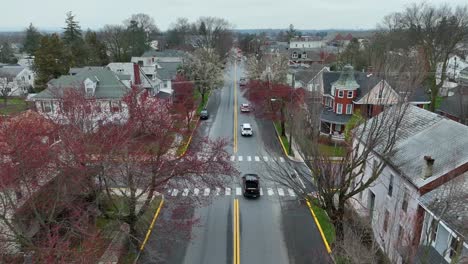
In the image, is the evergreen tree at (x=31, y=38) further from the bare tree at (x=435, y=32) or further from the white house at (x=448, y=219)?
the white house at (x=448, y=219)

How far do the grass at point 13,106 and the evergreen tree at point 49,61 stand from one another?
4.43 m

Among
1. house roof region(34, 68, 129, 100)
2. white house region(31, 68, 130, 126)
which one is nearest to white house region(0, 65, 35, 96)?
white house region(31, 68, 130, 126)

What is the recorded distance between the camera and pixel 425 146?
20.4 meters

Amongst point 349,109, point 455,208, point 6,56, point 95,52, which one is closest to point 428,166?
point 455,208

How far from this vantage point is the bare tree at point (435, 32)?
52844 mm

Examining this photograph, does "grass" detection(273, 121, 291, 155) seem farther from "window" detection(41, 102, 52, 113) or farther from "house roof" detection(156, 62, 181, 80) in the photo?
"window" detection(41, 102, 52, 113)

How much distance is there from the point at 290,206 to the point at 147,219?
403 inches

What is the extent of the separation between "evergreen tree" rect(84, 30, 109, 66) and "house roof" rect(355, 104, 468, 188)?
2743 inches

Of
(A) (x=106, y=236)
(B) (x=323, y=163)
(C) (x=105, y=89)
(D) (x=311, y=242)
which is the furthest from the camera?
(C) (x=105, y=89)

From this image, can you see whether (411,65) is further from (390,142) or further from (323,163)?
(323,163)

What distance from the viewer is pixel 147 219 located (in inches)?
942

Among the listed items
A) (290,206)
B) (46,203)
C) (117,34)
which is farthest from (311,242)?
(117,34)

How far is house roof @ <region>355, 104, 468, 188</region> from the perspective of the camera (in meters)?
17.8

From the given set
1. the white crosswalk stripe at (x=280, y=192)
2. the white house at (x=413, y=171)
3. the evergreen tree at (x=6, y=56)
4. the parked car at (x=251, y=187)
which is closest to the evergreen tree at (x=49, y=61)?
the parked car at (x=251, y=187)
